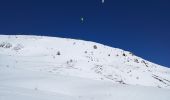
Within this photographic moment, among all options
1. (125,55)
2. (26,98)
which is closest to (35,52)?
(125,55)

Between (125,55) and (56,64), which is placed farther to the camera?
(125,55)

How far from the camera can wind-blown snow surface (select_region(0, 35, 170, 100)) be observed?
45.2 ft

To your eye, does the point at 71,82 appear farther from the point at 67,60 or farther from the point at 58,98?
the point at 67,60

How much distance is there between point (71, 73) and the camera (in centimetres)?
2067

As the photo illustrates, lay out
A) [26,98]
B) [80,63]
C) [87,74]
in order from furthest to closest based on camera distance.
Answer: [80,63], [87,74], [26,98]

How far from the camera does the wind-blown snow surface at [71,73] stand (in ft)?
45.2

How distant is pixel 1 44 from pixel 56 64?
7.48 m

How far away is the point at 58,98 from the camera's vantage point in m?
11.9

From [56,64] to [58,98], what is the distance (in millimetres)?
10673

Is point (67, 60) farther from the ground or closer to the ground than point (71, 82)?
farther from the ground

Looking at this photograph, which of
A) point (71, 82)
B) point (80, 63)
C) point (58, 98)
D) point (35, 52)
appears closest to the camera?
point (58, 98)

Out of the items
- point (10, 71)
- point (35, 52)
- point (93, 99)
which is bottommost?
point (93, 99)

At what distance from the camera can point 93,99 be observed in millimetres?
13039

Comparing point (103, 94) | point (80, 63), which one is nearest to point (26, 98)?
point (103, 94)
